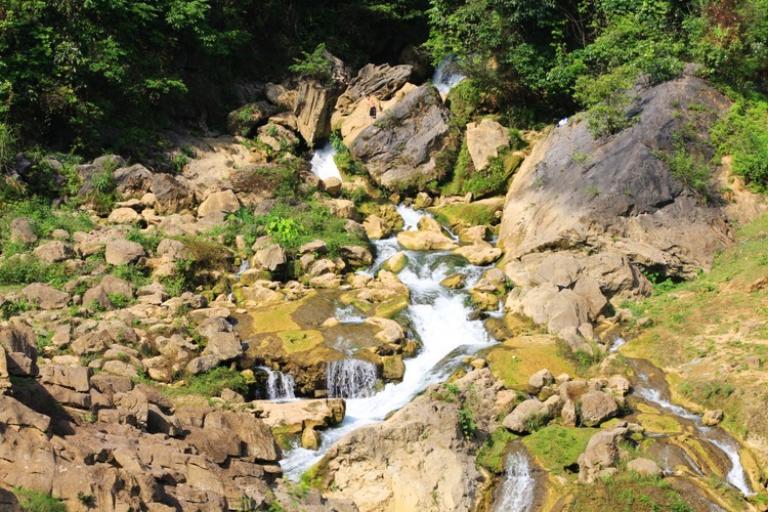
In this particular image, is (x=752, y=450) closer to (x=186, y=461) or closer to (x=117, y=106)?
(x=186, y=461)

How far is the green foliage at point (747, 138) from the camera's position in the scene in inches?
880

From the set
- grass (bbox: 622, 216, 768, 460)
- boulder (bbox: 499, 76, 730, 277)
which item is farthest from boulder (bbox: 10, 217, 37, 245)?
grass (bbox: 622, 216, 768, 460)

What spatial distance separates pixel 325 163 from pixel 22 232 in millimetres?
11354

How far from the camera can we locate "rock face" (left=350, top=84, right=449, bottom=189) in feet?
92.1

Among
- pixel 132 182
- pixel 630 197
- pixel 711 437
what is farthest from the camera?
pixel 132 182

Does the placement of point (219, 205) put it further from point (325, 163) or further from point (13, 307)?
point (13, 307)

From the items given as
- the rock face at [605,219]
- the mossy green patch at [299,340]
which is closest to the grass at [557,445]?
the rock face at [605,219]

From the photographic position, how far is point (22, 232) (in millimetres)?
21047

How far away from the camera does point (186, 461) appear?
37.4 ft

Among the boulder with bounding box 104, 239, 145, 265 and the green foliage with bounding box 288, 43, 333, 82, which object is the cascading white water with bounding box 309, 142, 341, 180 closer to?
the green foliage with bounding box 288, 43, 333, 82

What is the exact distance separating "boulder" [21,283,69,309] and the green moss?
9.88m

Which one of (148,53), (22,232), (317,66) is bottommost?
(22,232)

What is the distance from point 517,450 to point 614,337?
5138 millimetres

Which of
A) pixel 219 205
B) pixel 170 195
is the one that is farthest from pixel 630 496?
pixel 170 195
